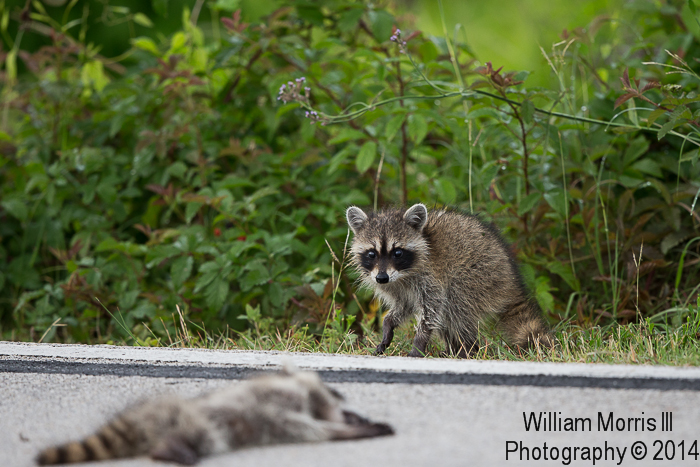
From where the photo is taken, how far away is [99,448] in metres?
2.41

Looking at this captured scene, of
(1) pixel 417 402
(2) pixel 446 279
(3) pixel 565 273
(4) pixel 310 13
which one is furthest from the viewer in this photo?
(4) pixel 310 13

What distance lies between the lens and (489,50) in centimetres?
1156

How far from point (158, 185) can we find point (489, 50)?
743 centimetres

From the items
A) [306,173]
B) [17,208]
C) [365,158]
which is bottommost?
[17,208]

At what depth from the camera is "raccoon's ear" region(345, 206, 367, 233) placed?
464 cm

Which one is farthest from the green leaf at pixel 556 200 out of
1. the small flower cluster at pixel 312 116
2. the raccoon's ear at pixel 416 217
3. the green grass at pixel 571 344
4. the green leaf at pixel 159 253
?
the green leaf at pixel 159 253

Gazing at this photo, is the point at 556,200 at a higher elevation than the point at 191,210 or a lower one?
higher

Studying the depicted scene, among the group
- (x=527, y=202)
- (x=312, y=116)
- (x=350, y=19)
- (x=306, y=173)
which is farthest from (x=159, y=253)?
(x=527, y=202)

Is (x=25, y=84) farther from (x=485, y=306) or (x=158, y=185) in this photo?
(x=485, y=306)

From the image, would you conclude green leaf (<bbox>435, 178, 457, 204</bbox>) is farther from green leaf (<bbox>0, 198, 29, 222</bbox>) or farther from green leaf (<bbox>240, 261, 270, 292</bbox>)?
green leaf (<bbox>0, 198, 29, 222</bbox>)

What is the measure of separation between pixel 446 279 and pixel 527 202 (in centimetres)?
88

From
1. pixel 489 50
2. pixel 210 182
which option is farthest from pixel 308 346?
pixel 489 50

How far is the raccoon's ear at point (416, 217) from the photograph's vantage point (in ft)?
14.5

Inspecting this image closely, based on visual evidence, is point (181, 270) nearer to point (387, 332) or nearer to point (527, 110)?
point (387, 332)
